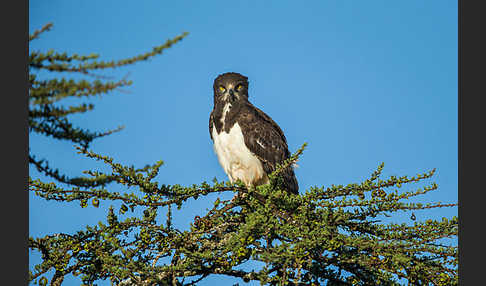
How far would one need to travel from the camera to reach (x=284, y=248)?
442cm

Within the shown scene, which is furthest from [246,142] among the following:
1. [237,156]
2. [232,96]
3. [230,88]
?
[230,88]

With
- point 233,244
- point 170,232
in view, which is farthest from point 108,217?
point 233,244

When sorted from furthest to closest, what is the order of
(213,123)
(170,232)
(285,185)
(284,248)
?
(213,123) → (285,185) → (170,232) → (284,248)

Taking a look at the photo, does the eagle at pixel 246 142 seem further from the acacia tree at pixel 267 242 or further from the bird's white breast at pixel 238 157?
the acacia tree at pixel 267 242

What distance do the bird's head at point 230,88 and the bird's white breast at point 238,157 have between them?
29.5 inches

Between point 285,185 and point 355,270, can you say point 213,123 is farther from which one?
point 355,270

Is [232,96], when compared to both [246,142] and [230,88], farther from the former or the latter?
[246,142]

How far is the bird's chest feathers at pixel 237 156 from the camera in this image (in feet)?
28.5

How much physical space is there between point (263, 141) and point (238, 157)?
1.75 ft

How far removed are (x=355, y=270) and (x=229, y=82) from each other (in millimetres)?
5383

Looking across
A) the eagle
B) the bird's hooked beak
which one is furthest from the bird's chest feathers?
the bird's hooked beak

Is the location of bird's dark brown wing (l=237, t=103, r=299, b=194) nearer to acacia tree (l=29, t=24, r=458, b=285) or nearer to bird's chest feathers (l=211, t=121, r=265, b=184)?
bird's chest feathers (l=211, t=121, r=265, b=184)

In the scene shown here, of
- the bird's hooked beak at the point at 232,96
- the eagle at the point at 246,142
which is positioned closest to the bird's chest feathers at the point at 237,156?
the eagle at the point at 246,142

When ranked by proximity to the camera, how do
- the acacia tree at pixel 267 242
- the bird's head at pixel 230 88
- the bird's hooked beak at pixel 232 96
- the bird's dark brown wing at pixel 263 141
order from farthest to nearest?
the bird's head at pixel 230 88
the bird's hooked beak at pixel 232 96
the bird's dark brown wing at pixel 263 141
the acacia tree at pixel 267 242
